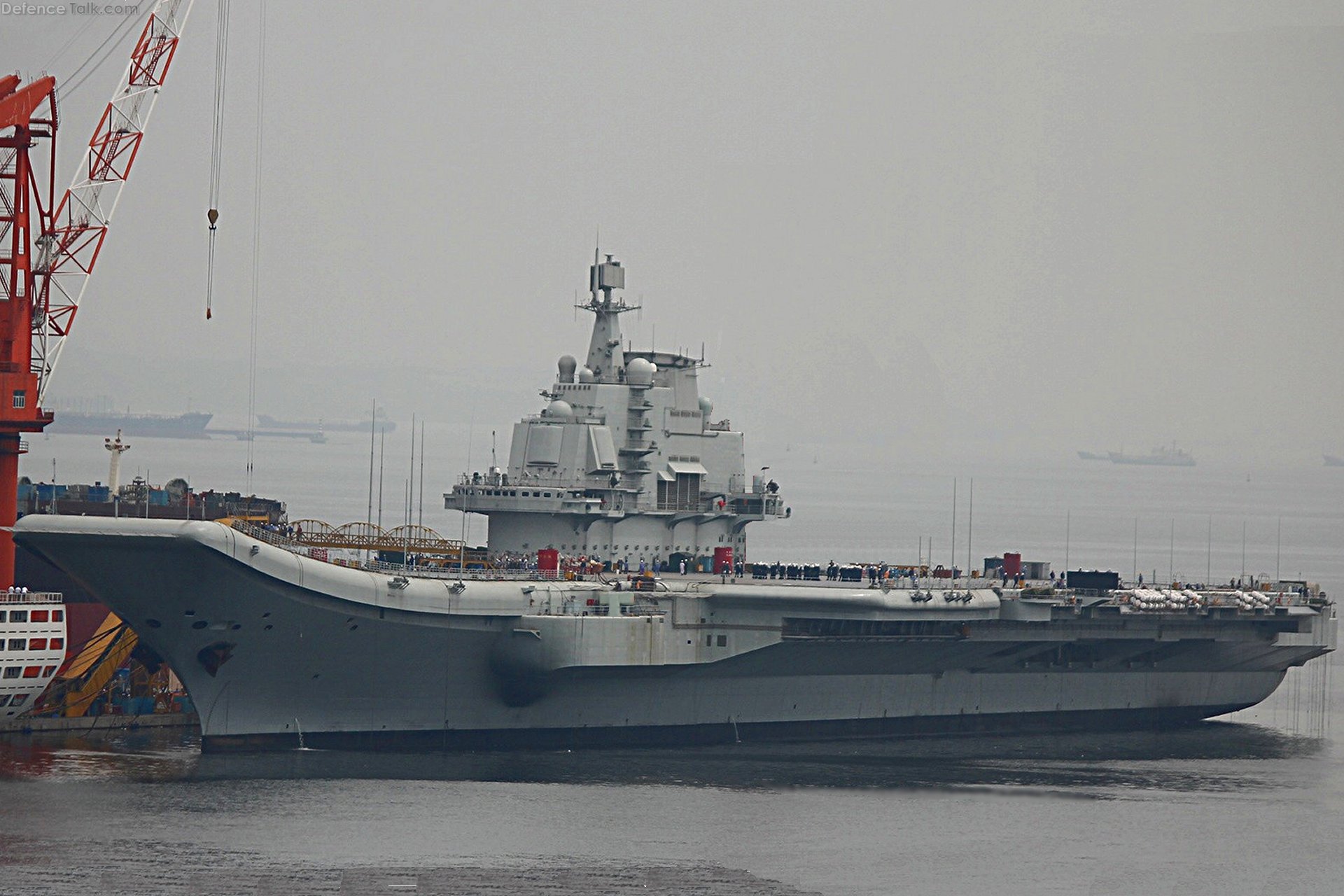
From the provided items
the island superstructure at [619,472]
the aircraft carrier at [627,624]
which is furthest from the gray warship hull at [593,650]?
the island superstructure at [619,472]

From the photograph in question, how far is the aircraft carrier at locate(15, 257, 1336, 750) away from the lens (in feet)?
114

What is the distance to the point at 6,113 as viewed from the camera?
4175 cm

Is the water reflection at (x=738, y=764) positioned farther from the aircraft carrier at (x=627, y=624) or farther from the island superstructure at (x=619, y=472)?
the island superstructure at (x=619, y=472)

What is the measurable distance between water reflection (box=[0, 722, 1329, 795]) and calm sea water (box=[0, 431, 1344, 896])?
9cm

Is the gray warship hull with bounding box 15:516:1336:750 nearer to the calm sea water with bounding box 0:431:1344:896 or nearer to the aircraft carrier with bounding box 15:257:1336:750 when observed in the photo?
the aircraft carrier with bounding box 15:257:1336:750

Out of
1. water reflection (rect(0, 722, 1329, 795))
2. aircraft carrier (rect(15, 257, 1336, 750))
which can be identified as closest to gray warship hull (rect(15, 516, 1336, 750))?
aircraft carrier (rect(15, 257, 1336, 750))

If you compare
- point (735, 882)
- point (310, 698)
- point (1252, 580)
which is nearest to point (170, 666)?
point (310, 698)

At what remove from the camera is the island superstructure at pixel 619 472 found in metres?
42.2

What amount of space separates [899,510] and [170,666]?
136 meters

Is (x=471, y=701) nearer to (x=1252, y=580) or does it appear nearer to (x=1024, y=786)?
(x=1024, y=786)

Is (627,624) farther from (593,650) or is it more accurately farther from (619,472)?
(619,472)

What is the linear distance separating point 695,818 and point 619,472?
11.9 m

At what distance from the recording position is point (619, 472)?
42.7 meters

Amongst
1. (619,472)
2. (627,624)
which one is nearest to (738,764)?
(627,624)
